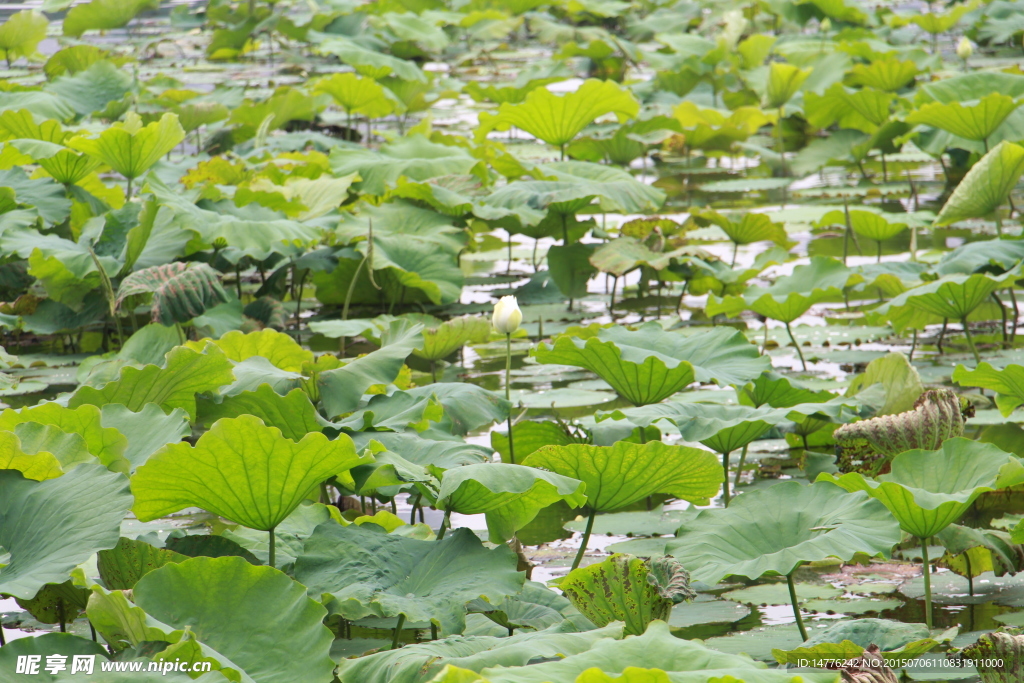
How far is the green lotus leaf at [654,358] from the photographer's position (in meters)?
2.20

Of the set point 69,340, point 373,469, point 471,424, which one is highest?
point 373,469

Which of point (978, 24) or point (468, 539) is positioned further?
point (978, 24)

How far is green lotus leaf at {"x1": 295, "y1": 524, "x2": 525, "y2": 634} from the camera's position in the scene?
1460 mm

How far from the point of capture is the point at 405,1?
367 inches

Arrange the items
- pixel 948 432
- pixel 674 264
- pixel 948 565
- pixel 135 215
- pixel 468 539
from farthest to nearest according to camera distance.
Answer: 1. pixel 674 264
2. pixel 135 215
3. pixel 948 432
4. pixel 948 565
5. pixel 468 539

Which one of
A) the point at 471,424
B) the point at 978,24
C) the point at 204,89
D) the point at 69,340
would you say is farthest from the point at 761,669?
the point at 978,24

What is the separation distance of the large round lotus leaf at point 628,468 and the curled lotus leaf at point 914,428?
411mm

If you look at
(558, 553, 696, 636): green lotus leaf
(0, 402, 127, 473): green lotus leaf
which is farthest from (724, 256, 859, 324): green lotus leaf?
(0, 402, 127, 473): green lotus leaf

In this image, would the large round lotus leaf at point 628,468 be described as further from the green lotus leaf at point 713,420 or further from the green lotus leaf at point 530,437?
the green lotus leaf at point 530,437

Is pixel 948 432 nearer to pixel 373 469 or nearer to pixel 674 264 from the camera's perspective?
pixel 373 469

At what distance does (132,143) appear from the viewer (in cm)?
317

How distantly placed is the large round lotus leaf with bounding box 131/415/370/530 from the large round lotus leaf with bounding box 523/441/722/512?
324 millimetres

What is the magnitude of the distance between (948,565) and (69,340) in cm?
252

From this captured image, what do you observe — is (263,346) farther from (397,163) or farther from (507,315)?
(397,163)
